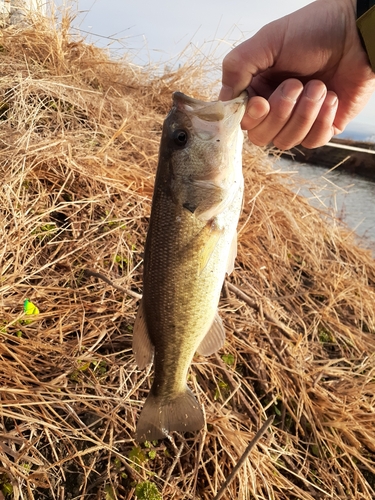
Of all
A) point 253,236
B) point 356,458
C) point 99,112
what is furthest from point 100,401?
point 99,112

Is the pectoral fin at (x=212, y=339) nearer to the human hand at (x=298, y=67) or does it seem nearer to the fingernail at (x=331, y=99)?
the human hand at (x=298, y=67)

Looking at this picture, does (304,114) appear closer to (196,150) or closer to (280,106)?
(280,106)

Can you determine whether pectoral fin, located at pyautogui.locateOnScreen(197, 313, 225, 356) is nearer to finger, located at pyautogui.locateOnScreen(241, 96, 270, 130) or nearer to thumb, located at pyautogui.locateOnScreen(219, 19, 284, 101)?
finger, located at pyautogui.locateOnScreen(241, 96, 270, 130)

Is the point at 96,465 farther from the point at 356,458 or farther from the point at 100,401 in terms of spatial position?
the point at 356,458

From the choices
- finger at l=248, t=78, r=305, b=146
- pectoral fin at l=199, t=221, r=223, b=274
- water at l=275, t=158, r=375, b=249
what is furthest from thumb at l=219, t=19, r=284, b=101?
water at l=275, t=158, r=375, b=249

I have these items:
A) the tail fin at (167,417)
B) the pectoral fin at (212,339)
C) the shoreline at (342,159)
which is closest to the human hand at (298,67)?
the pectoral fin at (212,339)
